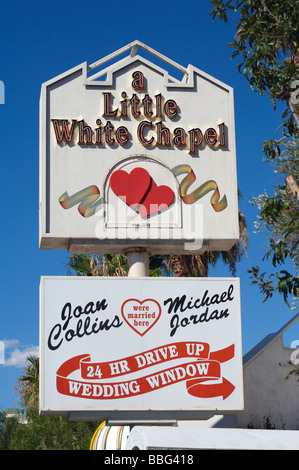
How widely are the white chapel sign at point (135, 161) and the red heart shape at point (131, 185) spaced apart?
0.09 feet

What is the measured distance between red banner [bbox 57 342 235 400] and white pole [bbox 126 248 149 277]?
2192 mm

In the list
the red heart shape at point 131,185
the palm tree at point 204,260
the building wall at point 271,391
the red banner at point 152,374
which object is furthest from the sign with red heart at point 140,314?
the palm tree at point 204,260

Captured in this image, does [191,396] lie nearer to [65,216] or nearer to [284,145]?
[65,216]

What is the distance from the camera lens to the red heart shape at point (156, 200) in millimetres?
21422

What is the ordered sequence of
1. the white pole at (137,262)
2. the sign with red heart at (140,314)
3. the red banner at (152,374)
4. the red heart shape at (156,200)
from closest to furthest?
the red banner at (152,374) < the sign with red heart at (140,314) < the red heart shape at (156,200) < the white pole at (137,262)

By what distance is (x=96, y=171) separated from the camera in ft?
70.4

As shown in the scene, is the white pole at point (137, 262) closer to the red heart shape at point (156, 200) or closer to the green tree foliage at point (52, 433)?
the red heart shape at point (156, 200)

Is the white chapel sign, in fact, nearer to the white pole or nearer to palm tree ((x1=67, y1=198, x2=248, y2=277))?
the white pole

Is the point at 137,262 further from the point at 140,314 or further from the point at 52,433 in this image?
the point at 52,433

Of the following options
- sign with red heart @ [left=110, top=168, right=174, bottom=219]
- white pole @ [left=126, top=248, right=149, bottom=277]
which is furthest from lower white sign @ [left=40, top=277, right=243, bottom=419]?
sign with red heart @ [left=110, top=168, right=174, bottom=219]

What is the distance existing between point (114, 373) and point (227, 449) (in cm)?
670

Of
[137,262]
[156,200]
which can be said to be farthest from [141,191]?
[137,262]

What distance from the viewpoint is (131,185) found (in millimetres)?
21516

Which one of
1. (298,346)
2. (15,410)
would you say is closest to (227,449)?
(298,346)
